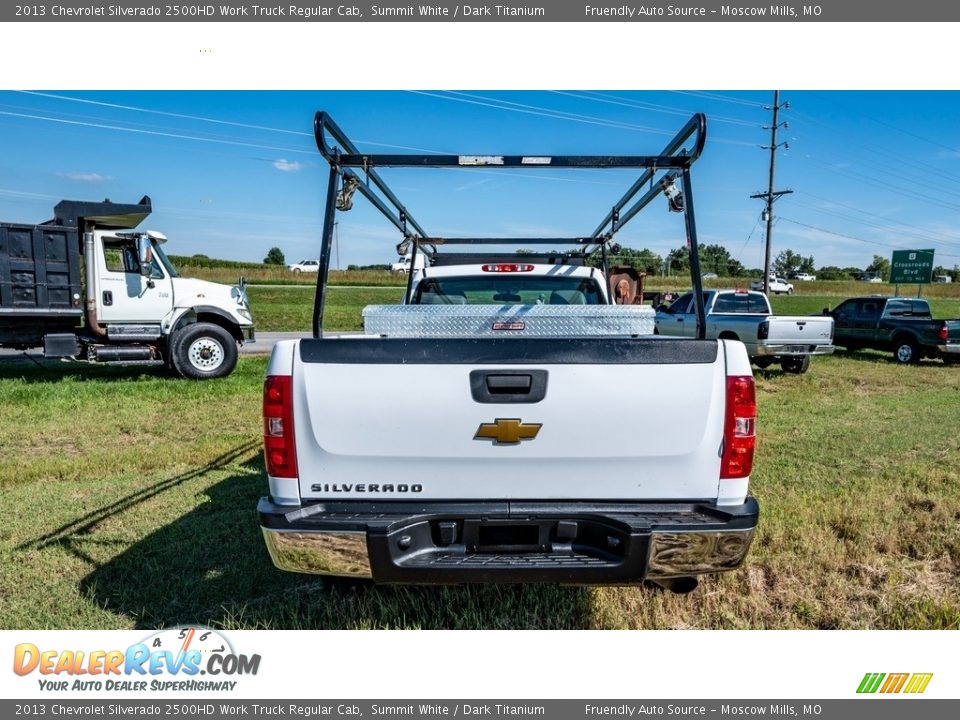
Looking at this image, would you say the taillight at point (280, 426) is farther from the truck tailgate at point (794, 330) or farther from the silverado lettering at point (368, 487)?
the truck tailgate at point (794, 330)

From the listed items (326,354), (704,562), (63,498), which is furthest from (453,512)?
(63,498)

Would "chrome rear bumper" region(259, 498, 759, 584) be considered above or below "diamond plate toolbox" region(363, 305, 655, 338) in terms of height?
below

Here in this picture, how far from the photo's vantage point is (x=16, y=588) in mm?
3346

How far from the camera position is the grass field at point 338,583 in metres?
3.15

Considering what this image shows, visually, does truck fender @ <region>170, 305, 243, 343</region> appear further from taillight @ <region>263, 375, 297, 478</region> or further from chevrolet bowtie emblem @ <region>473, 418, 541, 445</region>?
chevrolet bowtie emblem @ <region>473, 418, 541, 445</region>

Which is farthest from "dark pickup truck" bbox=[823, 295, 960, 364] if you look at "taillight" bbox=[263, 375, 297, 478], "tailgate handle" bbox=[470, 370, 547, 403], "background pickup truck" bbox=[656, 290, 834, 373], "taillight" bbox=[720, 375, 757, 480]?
"taillight" bbox=[263, 375, 297, 478]

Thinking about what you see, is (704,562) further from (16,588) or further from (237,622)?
(16,588)

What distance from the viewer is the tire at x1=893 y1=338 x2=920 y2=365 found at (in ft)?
50.4

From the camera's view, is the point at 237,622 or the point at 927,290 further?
the point at 927,290

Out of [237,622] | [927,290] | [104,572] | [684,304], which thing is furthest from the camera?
[927,290]

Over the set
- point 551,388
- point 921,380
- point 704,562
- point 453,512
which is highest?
point 551,388

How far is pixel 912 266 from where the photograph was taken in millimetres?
33312

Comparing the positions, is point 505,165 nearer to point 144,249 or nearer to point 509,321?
point 509,321

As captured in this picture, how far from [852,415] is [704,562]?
739cm
